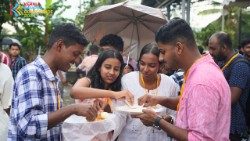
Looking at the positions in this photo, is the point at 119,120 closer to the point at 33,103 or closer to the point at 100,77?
the point at 100,77

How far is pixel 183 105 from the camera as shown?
7.64 ft

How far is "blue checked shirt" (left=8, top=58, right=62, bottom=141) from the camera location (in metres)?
2.42

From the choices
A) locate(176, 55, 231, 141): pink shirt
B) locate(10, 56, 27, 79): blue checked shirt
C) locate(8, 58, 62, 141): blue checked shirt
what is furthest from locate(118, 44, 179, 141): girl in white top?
locate(10, 56, 27, 79): blue checked shirt

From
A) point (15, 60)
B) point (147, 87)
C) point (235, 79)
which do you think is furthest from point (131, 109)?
point (15, 60)

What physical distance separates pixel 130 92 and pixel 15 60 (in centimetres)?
513

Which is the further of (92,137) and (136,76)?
(136,76)

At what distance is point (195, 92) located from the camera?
7.25ft

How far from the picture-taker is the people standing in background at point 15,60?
7.87 m

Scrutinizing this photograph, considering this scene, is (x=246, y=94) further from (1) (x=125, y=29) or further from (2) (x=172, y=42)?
(2) (x=172, y=42)

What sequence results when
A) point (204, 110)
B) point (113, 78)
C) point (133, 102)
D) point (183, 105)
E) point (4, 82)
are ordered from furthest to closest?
point (4, 82) → point (113, 78) → point (133, 102) → point (183, 105) → point (204, 110)

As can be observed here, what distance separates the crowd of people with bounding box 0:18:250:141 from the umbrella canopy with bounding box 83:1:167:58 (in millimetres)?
2379

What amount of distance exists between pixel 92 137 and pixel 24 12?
63.9ft

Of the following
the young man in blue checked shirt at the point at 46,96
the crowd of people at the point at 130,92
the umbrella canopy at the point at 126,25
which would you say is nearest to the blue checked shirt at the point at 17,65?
the umbrella canopy at the point at 126,25

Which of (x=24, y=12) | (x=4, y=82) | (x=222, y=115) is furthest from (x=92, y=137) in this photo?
(x=24, y=12)
